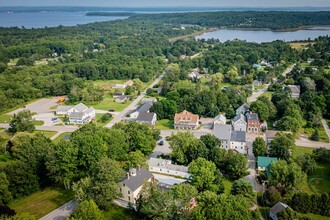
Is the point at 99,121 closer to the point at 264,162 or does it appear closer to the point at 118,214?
Result: the point at 118,214

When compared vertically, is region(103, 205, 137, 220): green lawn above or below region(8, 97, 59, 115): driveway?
above

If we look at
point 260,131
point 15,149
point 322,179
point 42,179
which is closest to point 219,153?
point 322,179

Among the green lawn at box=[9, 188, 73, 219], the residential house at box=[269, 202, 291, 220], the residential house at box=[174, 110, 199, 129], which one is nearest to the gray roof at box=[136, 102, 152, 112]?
the residential house at box=[174, 110, 199, 129]

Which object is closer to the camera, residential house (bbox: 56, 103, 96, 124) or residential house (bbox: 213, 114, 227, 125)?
residential house (bbox: 213, 114, 227, 125)

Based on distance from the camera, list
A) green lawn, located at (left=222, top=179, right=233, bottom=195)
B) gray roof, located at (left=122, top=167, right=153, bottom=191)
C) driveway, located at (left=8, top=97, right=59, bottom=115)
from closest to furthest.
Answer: gray roof, located at (left=122, top=167, right=153, bottom=191) < green lawn, located at (left=222, top=179, right=233, bottom=195) < driveway, located at (left=8, top=97, right=59, bottom=115)

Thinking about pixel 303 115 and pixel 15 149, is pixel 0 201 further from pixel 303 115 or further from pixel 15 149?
pixel 303 115

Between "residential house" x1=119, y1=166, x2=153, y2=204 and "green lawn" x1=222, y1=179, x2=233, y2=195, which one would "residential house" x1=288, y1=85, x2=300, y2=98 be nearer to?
"green lawn" x1=222, y1=179, x2=233, y2=195

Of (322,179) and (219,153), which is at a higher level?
(219,153)
